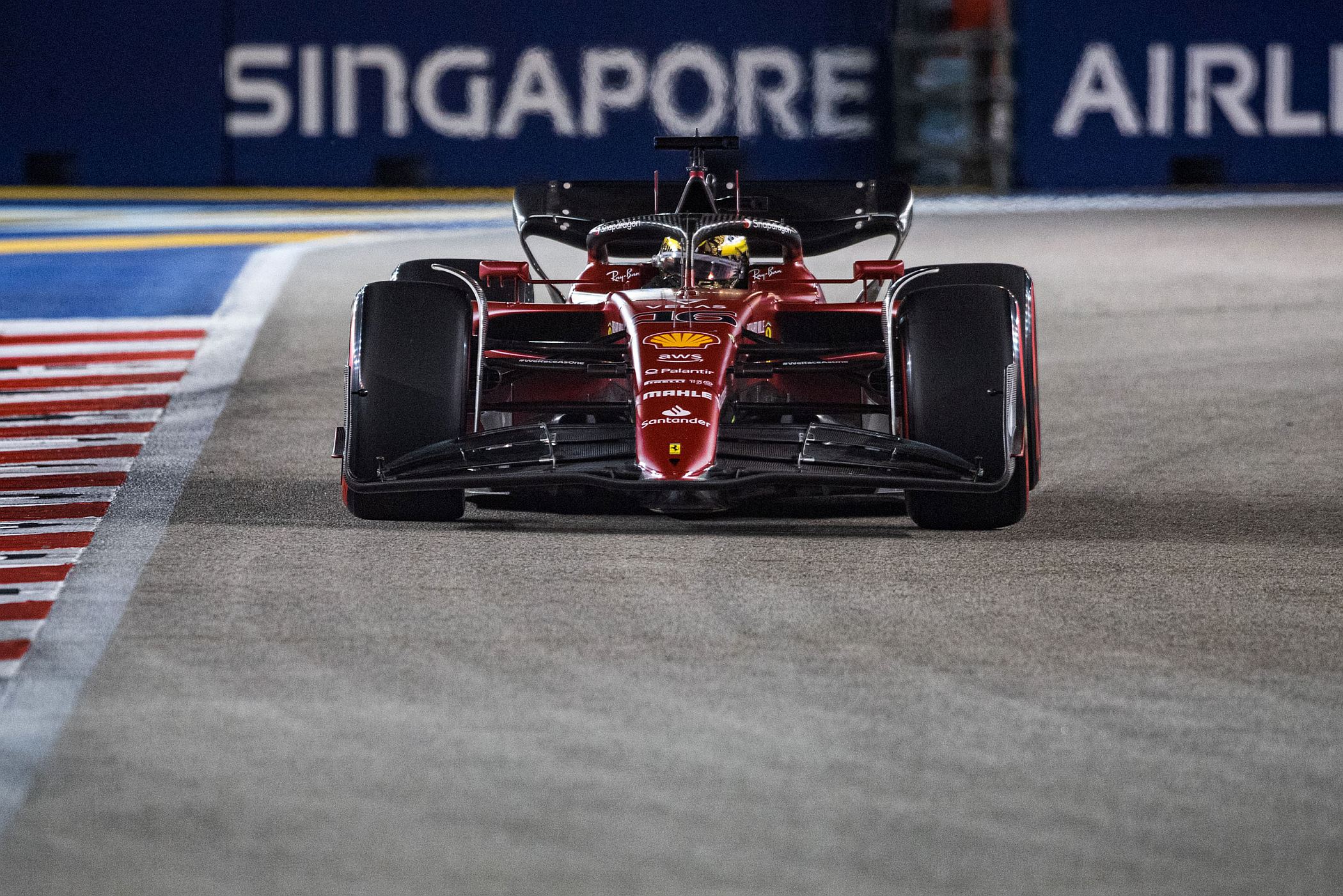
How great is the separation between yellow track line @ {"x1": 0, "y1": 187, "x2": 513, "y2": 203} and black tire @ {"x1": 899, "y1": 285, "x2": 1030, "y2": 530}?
58.6 ft

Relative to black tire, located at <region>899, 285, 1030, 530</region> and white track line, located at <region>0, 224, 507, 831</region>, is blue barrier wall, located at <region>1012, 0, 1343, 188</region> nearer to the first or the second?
white track line, located at <region>0, 224, 507, 831</region>

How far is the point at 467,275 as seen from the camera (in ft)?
26.5

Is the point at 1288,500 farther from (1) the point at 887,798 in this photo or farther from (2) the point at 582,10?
(2) the point at 582,10

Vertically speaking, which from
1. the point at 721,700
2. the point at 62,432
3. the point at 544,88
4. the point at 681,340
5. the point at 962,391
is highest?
the point at 544,88

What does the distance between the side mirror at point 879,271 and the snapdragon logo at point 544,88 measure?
1716 centimetres

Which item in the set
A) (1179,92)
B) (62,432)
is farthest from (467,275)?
(1179,92)

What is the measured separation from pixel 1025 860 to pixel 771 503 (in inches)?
137

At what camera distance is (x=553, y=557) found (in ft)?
20.9

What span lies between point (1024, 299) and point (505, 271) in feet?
6.57

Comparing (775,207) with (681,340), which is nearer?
(681,340)

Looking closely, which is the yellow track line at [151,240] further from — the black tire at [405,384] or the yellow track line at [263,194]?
the black tire at [405,384]

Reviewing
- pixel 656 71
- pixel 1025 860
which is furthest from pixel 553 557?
pixel 656 71

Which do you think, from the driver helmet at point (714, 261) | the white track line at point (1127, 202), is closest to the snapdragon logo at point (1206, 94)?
the white track line at point (1127, 202)

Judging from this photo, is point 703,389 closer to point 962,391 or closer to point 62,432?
point 962,391
